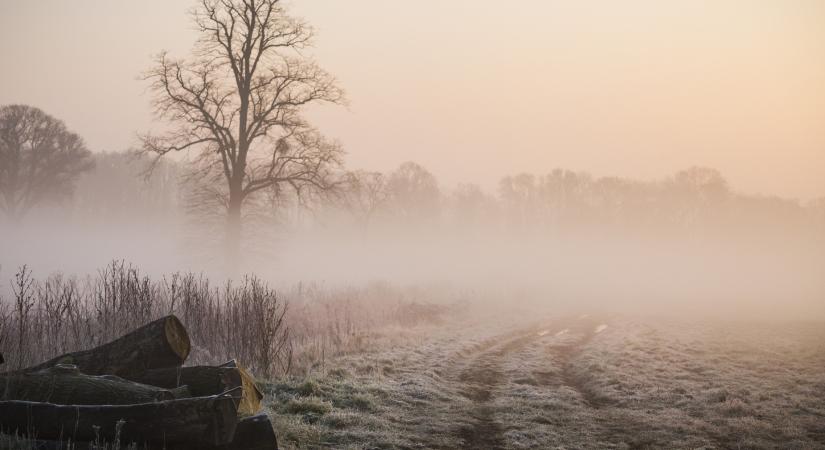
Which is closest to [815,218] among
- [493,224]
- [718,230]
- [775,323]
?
[718,230]

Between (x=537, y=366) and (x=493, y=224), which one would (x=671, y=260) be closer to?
(x=493, y=224)

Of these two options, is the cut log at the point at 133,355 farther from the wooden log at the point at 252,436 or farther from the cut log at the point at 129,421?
the wooden log at the point at 252,436

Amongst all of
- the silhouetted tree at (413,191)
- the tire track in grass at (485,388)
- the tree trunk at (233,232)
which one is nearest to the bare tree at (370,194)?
the silhouetted tree at (413,191)

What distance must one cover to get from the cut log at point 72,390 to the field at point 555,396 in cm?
219

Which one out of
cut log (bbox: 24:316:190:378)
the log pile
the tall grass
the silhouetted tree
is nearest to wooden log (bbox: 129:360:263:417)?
the log pile

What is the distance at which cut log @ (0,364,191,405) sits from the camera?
548 cm

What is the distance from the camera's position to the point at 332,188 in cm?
2505

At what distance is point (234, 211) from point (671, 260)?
3225 inches

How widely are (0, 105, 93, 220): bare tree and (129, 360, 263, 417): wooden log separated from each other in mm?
49740

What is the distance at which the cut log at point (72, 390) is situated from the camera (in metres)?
5.48

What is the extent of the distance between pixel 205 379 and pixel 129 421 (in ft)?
5.17

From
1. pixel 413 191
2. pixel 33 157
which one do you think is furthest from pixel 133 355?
pixel 413 191

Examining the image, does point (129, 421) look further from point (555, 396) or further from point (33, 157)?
point (33, 157)

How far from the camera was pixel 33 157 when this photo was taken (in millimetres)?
44781
